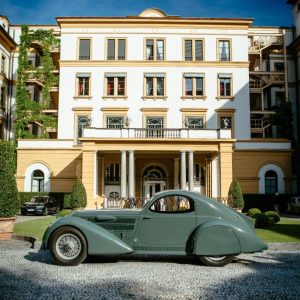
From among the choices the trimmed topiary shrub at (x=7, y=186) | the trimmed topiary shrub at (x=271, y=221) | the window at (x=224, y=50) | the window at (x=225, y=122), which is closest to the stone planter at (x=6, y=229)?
the trimmed topiary shrub at (x=7, y=186)

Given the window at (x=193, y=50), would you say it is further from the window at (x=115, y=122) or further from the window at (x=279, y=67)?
the window at (x=279, y=67)

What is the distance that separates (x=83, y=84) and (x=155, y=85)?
6.34 metres

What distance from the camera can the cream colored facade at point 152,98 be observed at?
1256 inches

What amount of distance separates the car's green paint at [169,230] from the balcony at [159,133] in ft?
61.0

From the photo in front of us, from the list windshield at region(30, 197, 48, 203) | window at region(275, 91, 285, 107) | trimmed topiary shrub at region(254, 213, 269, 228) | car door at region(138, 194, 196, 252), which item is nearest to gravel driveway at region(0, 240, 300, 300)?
car door at region(138, 194, 196, 252)

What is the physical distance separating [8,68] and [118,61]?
12.2 metres

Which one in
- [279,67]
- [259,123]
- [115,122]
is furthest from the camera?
[279,67]

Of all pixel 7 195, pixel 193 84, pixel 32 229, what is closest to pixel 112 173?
pixel 193 84

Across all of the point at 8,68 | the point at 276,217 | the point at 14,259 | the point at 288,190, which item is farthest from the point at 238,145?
the point at 14,259

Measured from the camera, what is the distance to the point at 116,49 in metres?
34.0

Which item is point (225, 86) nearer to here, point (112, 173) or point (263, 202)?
point (263, 202)

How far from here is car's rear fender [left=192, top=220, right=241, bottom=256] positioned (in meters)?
7.77

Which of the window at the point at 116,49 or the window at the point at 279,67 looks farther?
the window at the point at 279,67

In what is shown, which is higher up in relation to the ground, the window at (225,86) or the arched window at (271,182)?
the window at (225,86)
